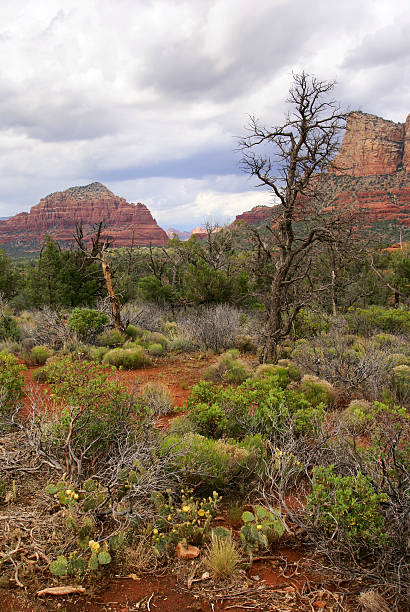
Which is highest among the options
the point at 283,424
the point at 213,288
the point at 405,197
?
the point at 405,197

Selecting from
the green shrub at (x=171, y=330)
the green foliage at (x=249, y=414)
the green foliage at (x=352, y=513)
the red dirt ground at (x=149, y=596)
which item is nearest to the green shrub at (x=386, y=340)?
the green foliage at (x=249, y=414)

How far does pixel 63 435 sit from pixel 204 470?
1.68m

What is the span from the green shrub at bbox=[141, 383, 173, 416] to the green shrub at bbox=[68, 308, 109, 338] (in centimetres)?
492

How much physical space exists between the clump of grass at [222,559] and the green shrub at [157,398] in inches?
134

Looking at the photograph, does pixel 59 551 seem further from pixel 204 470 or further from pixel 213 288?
pixel 213 288

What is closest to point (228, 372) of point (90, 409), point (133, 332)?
point (90, 409)

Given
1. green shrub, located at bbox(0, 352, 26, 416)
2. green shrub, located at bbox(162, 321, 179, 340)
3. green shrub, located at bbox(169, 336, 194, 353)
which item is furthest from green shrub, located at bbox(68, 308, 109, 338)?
green shrub, located at bbox(0, 352, 26, 416)

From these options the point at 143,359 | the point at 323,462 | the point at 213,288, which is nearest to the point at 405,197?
the point at 213,288

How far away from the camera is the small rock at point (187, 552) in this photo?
330 cm

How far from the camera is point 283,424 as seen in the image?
5203 millimetres

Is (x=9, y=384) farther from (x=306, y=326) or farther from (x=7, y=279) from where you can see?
(x=7, y=279)

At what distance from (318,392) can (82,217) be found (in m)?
132

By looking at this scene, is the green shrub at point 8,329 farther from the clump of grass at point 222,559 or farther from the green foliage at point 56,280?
the clump of grass at point 222,559

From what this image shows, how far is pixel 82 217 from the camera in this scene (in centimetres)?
12838
